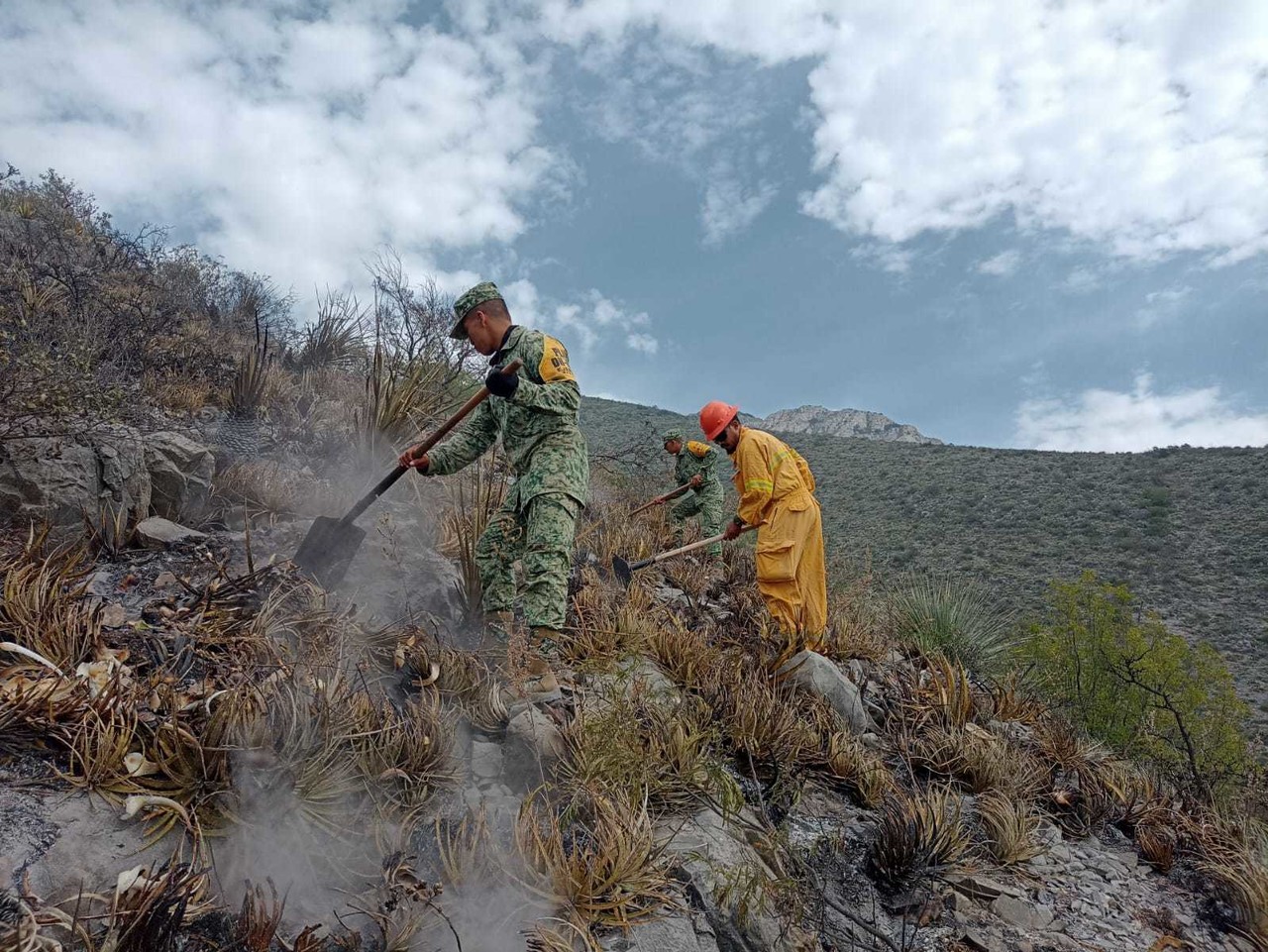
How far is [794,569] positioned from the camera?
478cm

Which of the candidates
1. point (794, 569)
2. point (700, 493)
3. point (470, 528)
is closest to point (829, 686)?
point (794, 569)

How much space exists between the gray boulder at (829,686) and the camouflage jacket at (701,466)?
13.8 feet

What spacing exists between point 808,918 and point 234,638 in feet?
8.51

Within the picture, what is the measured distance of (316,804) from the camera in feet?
7.07

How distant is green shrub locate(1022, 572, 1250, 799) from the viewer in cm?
618

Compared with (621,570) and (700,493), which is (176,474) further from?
(700,493)

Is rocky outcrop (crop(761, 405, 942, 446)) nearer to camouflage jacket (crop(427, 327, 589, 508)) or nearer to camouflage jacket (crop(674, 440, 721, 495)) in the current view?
camouflage jacket (crop(674, 440, 721, 495))

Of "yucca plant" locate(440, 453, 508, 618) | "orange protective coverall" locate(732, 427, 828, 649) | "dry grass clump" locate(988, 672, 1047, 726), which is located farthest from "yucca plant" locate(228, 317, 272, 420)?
"dry grass clump" locate(988, 672, 1047, 726)

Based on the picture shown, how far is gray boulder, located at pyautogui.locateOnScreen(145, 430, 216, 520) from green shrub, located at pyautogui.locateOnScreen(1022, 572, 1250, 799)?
720 centimetres

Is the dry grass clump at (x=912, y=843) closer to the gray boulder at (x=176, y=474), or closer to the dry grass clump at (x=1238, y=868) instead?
the dry grass clump at (x=1238, y=868)

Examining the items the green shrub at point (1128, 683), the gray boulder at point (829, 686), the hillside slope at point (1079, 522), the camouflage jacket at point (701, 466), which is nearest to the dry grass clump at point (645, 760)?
the gray boulder at point (829, 686)

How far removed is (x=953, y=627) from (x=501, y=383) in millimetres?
5092

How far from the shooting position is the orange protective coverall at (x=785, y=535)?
15.7 feet

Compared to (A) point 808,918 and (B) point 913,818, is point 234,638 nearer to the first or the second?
(A) point 808,918
